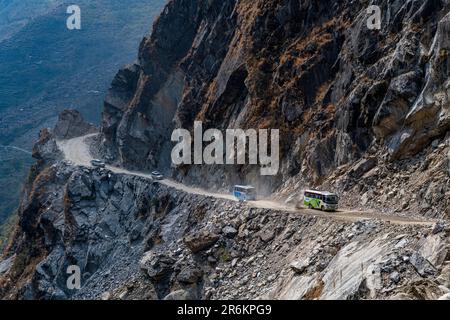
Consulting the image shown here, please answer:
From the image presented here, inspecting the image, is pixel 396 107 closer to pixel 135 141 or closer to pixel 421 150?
pixel 421 150

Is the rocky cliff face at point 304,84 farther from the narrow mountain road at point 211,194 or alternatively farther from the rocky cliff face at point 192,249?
the rocky cliff face at point 192,249

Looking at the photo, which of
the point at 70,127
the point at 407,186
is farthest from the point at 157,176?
the point at 70,127

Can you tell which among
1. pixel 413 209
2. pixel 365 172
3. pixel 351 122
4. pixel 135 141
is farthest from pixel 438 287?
pixel 135 141

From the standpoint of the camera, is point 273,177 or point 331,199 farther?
point 273,177

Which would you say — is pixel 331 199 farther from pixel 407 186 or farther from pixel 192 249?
pixel 192 249

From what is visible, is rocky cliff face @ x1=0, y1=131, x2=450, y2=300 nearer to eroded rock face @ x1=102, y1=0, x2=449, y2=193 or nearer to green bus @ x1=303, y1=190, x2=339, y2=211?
green bus @ x1=303, y1=190, x2=339, y2=211

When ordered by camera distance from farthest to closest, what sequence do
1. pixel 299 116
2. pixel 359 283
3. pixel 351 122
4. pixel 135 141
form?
pixel 135 141 < pixel 299 116 < pixel 351 122 < pixel 359 283
